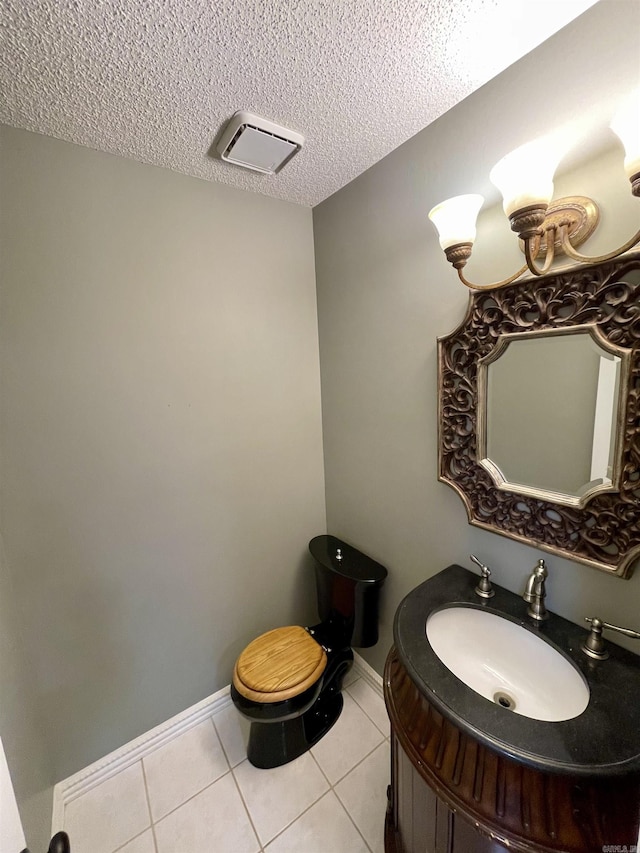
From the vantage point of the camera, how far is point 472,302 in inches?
39.9

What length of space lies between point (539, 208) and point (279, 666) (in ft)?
5.63

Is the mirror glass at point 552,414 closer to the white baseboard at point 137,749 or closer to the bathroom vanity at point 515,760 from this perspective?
the bathroom vanity at point 515,760

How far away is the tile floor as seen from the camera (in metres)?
1.14

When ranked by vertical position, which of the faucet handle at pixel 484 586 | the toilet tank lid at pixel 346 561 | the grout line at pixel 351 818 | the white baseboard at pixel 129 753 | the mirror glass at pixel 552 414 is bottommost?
the grout line at pixel 351 818

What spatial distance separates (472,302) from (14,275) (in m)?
1.45

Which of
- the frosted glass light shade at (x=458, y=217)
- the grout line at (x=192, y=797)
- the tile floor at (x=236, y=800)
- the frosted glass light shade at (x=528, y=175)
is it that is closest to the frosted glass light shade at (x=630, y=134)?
the frosted glass light shade at (x=528, y=175)

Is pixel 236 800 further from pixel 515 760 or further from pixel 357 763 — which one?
pixel 515 760

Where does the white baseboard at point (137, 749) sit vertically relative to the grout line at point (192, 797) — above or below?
above

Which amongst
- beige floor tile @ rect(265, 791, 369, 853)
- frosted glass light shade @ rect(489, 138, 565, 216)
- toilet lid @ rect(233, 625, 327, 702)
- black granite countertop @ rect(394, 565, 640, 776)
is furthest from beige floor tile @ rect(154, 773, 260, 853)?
frosted glass light shade @ rect(489, 138, 565, 216)

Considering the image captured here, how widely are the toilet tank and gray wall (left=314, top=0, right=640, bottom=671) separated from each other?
0.08 meters

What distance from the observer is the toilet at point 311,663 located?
49.8 inches

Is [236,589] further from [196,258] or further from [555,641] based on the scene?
[196,258]

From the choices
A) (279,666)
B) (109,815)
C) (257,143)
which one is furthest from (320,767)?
(257,143)

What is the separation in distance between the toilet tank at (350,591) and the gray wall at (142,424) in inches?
9.6
